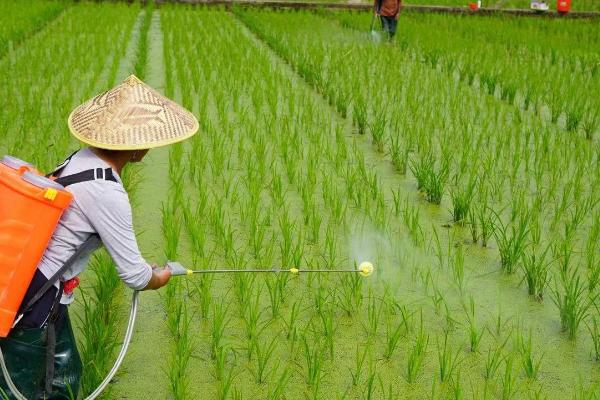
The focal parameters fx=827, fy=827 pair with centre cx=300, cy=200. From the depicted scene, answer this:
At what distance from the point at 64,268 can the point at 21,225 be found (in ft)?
0.49

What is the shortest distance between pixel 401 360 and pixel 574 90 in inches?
146

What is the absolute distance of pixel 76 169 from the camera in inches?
68.6

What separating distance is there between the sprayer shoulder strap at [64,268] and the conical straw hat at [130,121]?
20 centimetres

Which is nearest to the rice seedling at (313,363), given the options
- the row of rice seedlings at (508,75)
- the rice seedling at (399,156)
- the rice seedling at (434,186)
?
the rice seedling at (434,186)

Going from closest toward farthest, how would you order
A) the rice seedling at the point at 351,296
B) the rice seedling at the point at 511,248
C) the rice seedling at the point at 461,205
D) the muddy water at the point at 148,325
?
1. the muddy water at the point at 148,325
2. the rice seedling at the point at 351,296
3. the rice seedling at the point at 511,248
4. the rice seedling at the point at 461,205

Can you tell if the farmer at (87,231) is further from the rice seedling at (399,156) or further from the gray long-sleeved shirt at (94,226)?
the rice seedling at (399,156)

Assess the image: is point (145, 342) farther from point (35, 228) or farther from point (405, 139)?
point (405, 139)

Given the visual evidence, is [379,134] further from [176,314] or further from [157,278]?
[157,278]

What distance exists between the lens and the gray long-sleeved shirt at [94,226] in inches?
66.1

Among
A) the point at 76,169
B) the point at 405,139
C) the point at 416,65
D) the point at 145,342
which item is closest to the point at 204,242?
the point at 145,342

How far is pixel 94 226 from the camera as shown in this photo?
1700mm

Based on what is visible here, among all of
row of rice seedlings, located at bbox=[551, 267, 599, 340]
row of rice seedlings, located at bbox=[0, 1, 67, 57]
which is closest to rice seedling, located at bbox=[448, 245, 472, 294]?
row of rice seedlings, located at bbox=[551, 267, 599, 340]

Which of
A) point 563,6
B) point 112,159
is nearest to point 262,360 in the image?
point 112,159

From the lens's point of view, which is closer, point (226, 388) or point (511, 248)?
point (226, 388)
